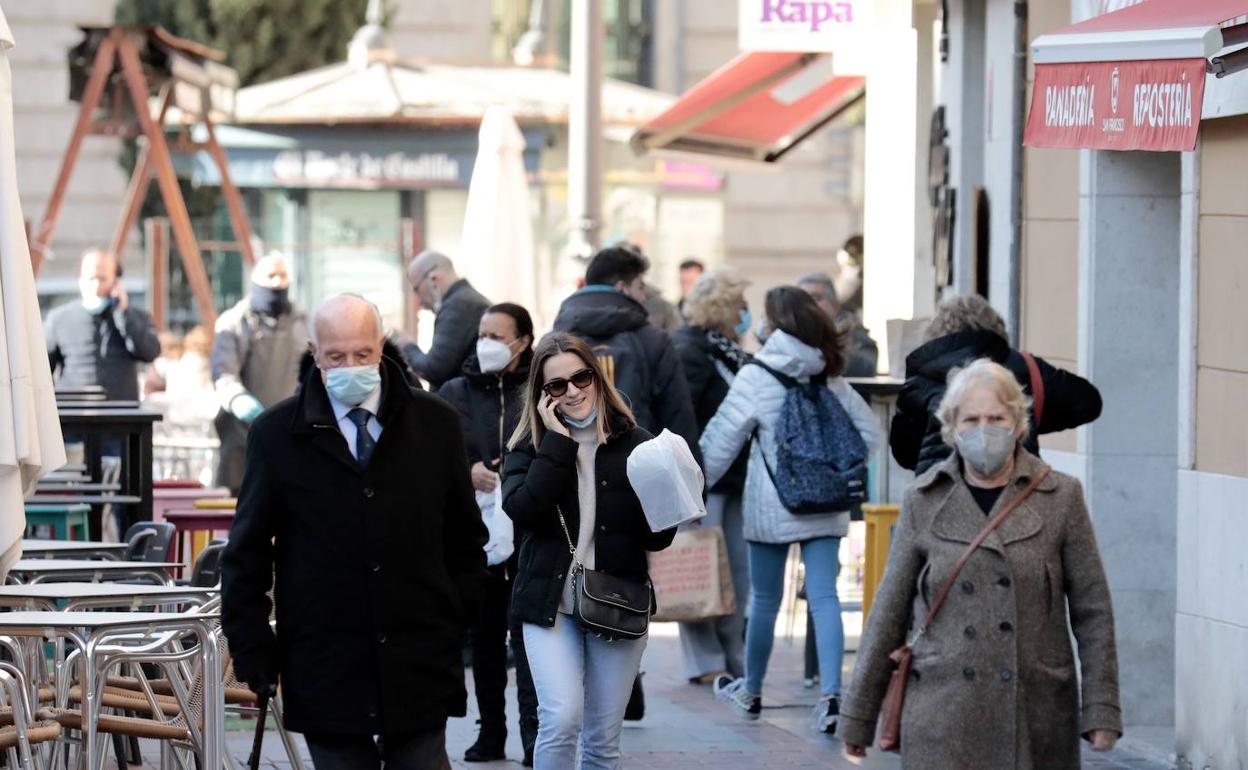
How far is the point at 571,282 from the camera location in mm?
17000

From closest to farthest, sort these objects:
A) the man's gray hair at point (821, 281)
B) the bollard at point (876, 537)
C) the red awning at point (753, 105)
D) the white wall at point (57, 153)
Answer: the bollard at point (876, 537), the man's gray hair at point (821, 281), the red awning at point (753, 105), the white wall at point (57, 153)

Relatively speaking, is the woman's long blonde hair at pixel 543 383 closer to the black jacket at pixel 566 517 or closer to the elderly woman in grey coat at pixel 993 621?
the black jacket at pixel 566 517

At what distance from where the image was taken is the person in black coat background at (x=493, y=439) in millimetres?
9453

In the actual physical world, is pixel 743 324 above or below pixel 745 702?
above

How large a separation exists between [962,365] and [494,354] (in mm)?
1914

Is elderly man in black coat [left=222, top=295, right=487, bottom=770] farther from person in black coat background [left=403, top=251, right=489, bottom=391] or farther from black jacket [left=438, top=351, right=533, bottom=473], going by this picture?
person in black coat background [left=403, top=251, right=489, bottom=391]

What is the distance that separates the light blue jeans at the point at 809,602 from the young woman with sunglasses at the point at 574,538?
2.97 metres

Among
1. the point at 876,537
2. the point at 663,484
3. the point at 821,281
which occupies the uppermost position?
the point at 821,281

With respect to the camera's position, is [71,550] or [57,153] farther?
[57,153]

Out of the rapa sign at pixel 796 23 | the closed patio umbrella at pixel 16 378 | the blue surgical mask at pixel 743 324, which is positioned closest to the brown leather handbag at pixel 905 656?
the closed patio umbrella at pixel 16 378

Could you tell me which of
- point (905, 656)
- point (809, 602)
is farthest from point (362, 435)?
point (809, 602)

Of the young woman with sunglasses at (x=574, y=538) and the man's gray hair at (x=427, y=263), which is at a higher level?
the man's gray hair at (x=427, y=263)

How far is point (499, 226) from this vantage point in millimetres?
16109

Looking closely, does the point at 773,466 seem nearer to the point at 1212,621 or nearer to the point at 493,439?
the point at 493,439
